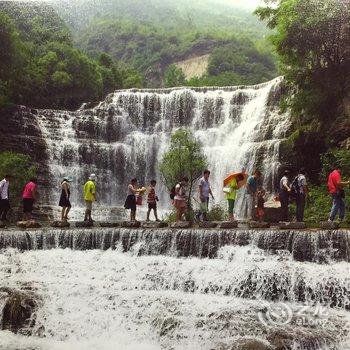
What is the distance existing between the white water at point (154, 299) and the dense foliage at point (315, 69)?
9.84 metres

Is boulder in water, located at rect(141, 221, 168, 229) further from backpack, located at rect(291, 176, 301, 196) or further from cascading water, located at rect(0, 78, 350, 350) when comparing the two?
backpack, located at rect(291, 176, 301, 196)

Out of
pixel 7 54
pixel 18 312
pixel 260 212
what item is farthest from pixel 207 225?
pixel 7 54

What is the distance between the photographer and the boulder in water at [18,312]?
35.7ft

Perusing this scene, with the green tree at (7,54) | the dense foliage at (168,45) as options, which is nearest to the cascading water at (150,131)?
the green tree at (7,54)

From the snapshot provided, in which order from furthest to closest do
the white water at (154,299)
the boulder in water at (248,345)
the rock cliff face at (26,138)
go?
the rock cliff face at (26,138)
the white water at (154,299)
the boulder in water at (248,345)

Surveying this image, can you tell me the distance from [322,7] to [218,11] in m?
108

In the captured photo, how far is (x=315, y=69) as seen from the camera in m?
22.2

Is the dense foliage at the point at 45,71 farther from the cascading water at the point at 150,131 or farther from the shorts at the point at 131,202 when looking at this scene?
the shorts at the point at 131,202

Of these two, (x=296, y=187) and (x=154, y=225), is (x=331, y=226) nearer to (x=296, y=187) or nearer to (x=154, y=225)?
(x=296, y=187)

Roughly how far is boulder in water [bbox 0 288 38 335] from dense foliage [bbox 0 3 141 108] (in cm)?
1676

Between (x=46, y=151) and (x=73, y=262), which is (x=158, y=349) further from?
(x=46, y=151)

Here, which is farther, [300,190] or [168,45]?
[168,45]

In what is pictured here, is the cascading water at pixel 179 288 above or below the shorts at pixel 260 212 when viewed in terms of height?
below

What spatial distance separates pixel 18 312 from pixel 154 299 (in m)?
2.79
